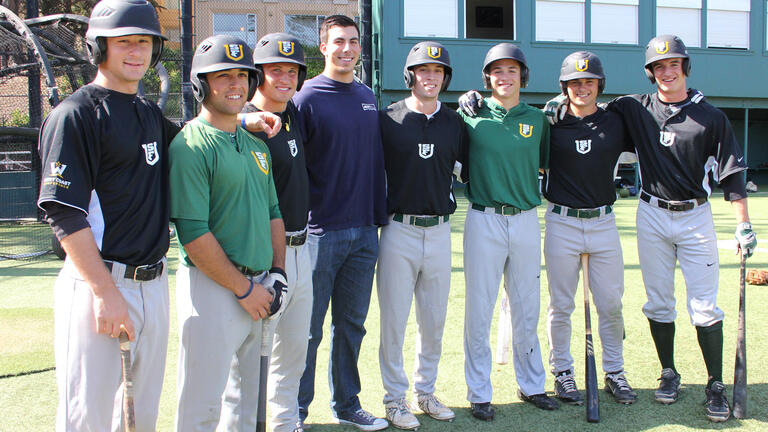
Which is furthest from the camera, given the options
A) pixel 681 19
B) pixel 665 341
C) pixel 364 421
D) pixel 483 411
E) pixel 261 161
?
pixel 681 19

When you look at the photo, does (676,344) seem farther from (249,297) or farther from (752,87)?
(752,87)

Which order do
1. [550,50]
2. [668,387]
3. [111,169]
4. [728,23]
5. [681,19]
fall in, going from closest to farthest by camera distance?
[111,169] < [668,387] < [550,50] < [681,19] < [728,23]

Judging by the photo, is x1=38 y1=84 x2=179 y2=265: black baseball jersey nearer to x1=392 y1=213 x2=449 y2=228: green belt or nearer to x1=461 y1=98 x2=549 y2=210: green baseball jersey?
x1=392 y1=213 x2=449 y2=228: green belt

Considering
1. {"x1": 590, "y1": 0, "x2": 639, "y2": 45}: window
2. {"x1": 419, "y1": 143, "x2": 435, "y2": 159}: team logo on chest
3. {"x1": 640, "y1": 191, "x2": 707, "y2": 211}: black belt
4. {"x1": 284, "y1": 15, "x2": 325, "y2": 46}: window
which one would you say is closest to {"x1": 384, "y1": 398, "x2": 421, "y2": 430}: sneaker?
{"x1": 419, "y1": 143, "x2": 435, "y2": 159}: team logo on chest

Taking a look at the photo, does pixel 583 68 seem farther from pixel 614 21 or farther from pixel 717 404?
pixel 614 21

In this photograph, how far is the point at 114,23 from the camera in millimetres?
2711

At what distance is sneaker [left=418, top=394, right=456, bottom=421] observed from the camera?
4.08 meters

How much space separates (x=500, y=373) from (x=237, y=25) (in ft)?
81.9

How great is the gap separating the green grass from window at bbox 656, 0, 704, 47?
15694 millimetres

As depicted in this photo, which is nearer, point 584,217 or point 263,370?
point 263,370

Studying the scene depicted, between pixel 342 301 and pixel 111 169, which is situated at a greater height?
pixel 111 169

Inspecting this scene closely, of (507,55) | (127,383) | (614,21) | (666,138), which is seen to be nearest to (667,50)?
(666,138)

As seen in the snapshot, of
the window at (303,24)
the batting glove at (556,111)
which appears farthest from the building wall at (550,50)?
the batting glove at (556,111)

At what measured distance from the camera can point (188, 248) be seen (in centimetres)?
285
